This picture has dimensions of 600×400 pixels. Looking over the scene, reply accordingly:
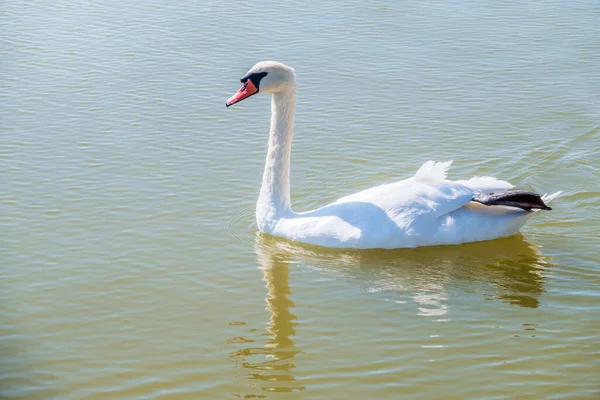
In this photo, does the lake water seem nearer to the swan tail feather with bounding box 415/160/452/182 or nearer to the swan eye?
the swan tail feather with bounding box 415/160/452/182

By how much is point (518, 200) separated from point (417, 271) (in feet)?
3.76

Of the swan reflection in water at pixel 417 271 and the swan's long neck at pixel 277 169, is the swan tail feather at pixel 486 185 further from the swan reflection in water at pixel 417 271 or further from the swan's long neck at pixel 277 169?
the swan's long neck at pixel 277 169

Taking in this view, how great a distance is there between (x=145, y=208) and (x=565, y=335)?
468 cm

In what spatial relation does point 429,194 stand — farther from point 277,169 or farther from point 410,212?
point 277,169

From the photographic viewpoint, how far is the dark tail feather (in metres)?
8.94

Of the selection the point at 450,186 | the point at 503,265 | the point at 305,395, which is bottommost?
the point at 305,395

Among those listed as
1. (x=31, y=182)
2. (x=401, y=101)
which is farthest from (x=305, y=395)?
(x=401, y=101)

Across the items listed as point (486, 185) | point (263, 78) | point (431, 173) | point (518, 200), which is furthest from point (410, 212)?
point (263, 78)

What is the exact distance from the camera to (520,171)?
11.4 metres

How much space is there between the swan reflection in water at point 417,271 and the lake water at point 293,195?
1.1 inches

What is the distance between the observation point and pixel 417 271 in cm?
902

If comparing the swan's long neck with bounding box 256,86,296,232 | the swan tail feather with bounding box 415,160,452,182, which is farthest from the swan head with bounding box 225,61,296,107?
the swan tail feather with bounding box 415,160,452,182

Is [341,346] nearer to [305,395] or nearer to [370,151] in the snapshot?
[305,395]

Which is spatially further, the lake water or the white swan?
the white swan
